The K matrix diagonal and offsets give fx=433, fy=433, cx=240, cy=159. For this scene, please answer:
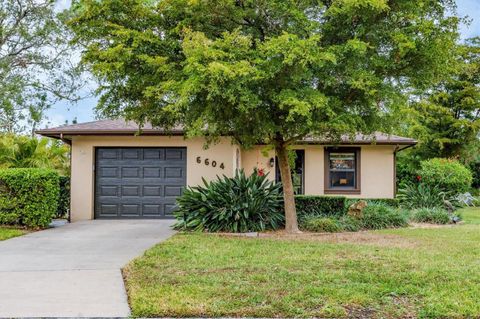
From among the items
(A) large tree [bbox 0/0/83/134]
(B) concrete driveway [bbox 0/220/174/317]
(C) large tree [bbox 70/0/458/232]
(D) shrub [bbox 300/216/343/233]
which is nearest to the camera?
(B) concrete driveway [bbox 0/220/174/317]

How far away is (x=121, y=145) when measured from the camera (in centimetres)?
1361

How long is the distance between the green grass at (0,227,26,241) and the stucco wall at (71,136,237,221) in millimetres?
2891

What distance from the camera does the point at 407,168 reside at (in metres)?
22.5

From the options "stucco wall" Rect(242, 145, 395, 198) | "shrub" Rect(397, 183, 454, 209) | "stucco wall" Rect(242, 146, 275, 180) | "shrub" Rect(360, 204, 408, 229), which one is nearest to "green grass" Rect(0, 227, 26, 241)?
"stucco wall" Rect(242, 146, 275, 180)

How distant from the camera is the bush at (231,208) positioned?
10609mm

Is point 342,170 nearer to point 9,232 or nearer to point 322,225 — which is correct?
point 322,225

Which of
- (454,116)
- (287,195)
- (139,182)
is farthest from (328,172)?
(454,116)

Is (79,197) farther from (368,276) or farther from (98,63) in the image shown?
(368,276)

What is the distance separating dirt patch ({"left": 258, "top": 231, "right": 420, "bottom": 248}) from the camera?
27.7 ft

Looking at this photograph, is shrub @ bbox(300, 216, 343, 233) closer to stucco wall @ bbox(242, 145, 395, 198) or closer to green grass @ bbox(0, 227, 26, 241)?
stucco wall @ bbox(242, 145, 395, 198)

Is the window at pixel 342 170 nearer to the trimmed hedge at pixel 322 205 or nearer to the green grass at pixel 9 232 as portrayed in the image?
the trimmed hedge at pixel 322 205

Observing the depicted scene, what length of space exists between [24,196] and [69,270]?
5628mm

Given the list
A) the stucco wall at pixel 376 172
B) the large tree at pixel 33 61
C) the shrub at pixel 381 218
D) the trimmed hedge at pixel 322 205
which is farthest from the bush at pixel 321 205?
the large tree at pixel 33 61

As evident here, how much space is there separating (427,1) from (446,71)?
1.57 metres
